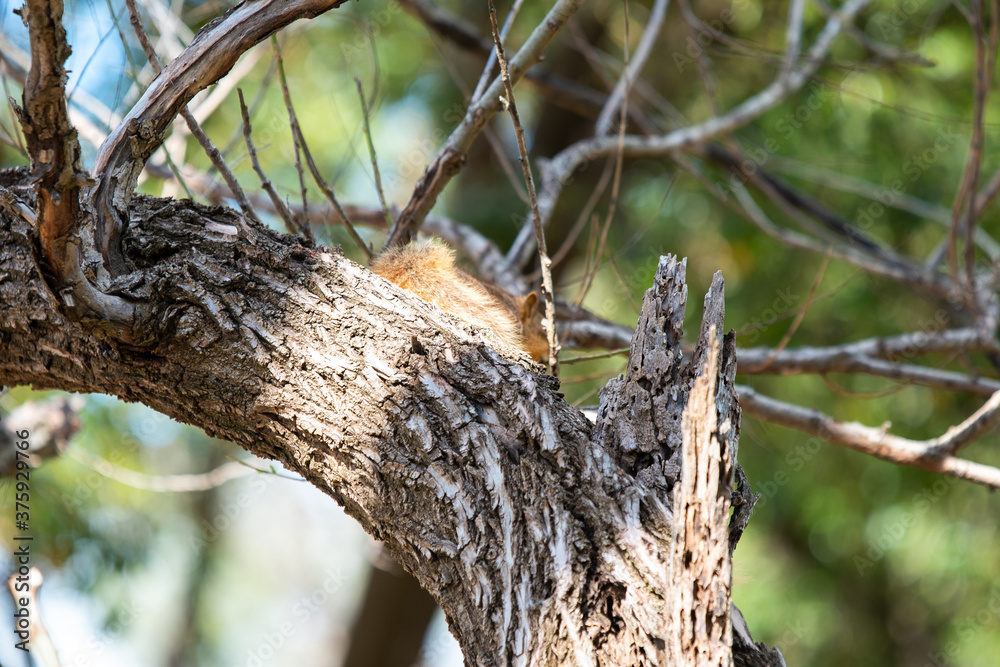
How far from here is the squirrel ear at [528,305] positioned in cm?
259

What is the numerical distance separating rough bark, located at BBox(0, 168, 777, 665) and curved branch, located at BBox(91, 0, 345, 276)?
99 millimetres

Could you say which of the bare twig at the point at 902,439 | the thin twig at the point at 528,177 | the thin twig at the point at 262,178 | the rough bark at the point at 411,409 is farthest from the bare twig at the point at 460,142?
the bare twig at the point at 902,439

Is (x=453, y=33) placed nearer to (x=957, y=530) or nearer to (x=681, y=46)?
(x=681, y=46)

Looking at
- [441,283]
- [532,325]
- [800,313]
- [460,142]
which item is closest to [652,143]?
[532,325]

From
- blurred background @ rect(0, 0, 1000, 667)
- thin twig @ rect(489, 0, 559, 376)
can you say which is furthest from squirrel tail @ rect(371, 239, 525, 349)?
blurred background @ rect(0, 0, 1000, 667)

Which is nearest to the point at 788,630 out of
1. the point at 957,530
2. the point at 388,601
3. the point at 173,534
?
the point at 957,530

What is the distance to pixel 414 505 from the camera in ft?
4.18

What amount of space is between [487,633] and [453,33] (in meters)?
3.07

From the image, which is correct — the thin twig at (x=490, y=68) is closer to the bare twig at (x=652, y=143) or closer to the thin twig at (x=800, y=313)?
the bare twig at (x=652, y=143)

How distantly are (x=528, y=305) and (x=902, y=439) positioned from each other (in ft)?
4.45

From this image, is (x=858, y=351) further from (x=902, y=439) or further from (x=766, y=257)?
(x=766, y=257)

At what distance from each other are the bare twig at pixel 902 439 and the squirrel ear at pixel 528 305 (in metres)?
0.76

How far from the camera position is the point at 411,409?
131 centimetres

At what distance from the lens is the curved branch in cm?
134
